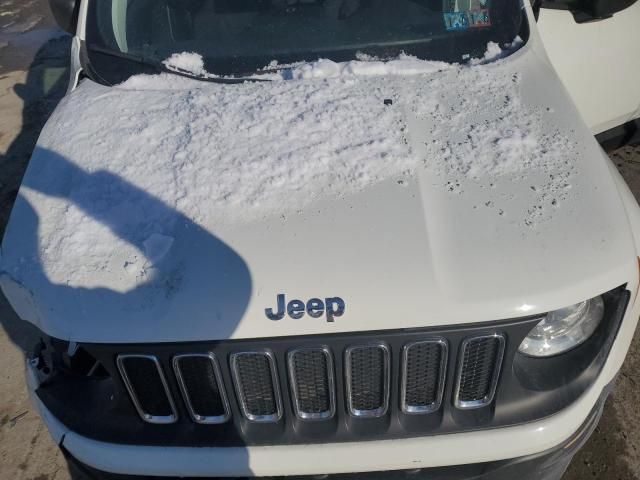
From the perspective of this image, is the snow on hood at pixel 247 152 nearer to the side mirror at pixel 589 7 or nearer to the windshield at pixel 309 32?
the windshield at pixel 309 32

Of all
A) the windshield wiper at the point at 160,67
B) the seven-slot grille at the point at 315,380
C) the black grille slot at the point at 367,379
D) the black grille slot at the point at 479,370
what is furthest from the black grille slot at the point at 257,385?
the windshield wiper at the point at 160,67

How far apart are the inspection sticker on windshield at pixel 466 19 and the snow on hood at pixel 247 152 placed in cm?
26

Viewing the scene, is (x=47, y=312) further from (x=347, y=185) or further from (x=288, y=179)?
(x=347, y=185)

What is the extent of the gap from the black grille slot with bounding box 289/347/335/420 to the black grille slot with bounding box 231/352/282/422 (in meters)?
0.06

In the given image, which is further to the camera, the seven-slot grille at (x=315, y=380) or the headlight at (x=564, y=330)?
the headlight at (x=564, y=330)

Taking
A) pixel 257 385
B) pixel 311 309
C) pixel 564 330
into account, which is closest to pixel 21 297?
pixel 257 385

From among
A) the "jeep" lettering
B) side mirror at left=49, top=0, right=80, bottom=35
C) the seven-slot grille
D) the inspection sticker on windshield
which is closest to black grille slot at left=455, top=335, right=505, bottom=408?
the seven-slot grille

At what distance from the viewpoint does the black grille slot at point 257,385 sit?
1.77 metres

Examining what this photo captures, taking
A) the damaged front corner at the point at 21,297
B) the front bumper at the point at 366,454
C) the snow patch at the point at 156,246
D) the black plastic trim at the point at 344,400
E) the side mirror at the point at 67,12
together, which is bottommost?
the front bumper at the point at 366,454

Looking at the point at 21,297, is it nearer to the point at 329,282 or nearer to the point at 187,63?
the point at 329,282

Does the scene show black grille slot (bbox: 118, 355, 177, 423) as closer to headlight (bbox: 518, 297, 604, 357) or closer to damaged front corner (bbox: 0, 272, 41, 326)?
damaged front corner (bbox: 0, 272, 41, 326)

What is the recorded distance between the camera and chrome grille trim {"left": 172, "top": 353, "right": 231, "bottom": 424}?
176 cm

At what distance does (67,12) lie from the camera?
3.10 m

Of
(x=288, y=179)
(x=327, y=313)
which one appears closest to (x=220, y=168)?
(x=288, y=179)
